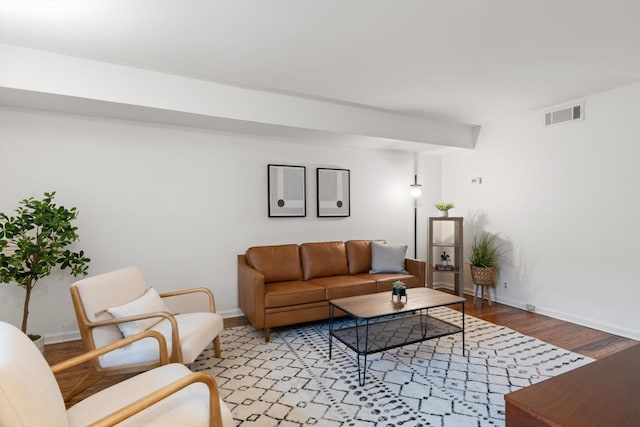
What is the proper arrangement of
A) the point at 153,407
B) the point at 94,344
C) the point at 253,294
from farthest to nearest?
1. the point at 253,294
2. the point at 94,344
3. the point at 153,407

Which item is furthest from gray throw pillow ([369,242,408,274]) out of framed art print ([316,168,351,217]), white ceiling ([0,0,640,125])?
white ceiling ([0,0,640,125])

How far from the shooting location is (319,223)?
Result: 15.2 feet

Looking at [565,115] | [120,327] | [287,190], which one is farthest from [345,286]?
[565,115]

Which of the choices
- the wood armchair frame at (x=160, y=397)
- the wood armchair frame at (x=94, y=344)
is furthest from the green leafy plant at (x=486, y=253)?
the wood armchair frame at (x=160, y=397)

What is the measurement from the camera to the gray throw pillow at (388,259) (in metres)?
4.27

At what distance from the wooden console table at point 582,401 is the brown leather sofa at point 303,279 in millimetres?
2303

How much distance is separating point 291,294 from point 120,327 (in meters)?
1.55

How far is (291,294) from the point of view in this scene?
336 centimetres

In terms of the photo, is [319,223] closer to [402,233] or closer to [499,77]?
[402,233]

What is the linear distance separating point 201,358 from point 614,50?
4338 mm

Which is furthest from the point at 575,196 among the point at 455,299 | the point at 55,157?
the point at 55,157

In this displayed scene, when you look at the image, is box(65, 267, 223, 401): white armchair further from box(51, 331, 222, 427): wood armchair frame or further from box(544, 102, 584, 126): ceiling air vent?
box(544, 102, 584, 126): ceiling air vent

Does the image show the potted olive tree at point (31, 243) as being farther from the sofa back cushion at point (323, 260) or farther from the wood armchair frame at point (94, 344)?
the sofa back cushion at point (323, 260)

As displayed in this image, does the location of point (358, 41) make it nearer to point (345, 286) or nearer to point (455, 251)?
point (345, 286)
